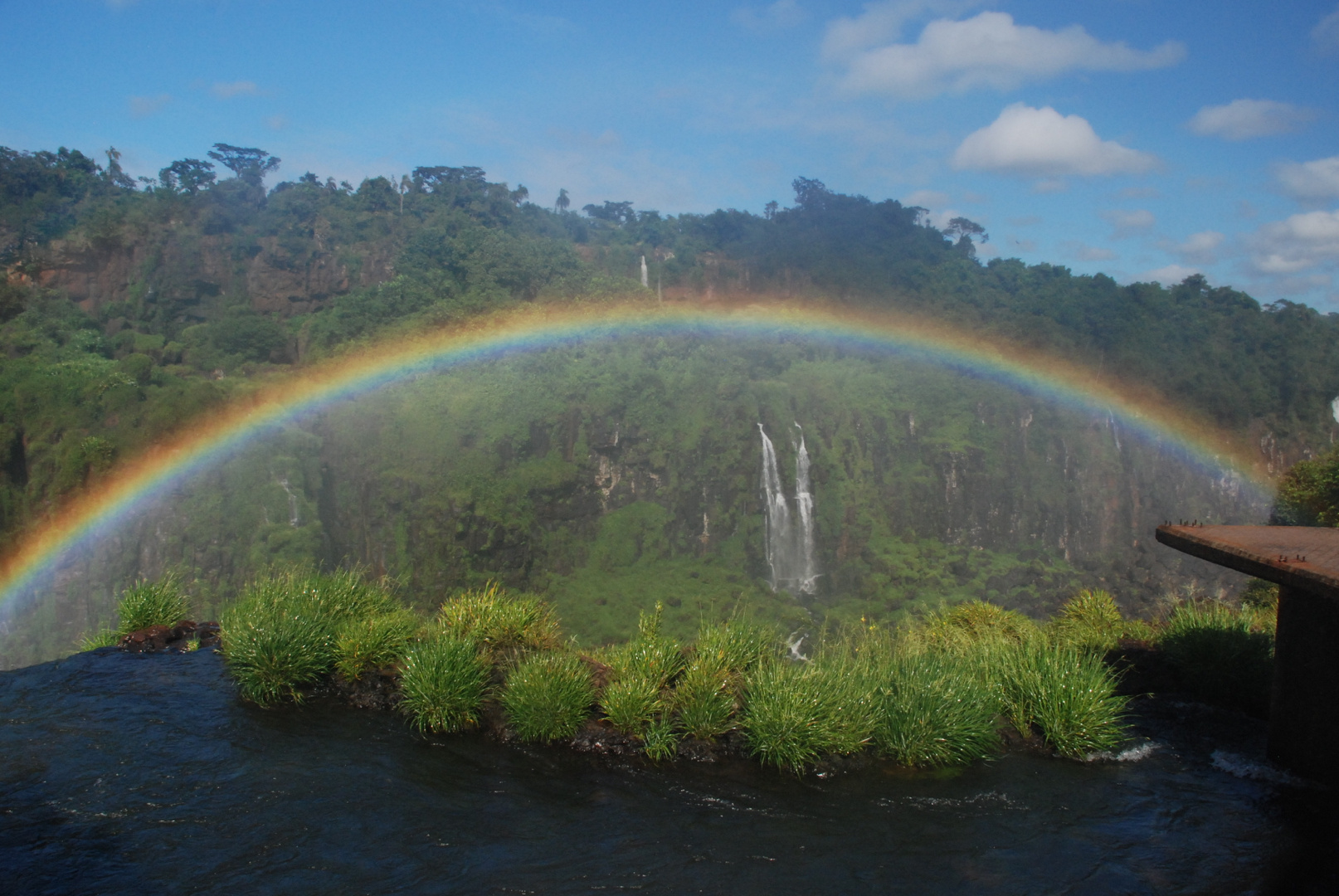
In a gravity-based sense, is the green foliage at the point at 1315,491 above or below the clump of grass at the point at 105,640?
above

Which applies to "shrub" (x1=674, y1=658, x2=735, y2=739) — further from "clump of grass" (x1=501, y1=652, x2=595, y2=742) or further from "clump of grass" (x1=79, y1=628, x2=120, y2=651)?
"clump of grass" (x1=79, y1=628, x2=120, y2=651)

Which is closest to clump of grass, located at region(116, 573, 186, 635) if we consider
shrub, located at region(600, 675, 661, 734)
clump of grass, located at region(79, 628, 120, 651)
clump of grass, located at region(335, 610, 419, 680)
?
clump of grass, located at region(79, 628, 120, 651)

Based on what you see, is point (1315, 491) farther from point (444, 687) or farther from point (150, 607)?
point (150, 607)

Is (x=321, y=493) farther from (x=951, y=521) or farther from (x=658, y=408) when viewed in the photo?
(x=951, y=521)

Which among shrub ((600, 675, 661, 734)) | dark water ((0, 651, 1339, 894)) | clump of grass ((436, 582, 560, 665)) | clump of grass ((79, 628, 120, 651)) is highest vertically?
clump of grass ((436, 582, 560, 665))

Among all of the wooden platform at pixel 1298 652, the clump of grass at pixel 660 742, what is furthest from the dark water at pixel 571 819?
the wooden platform at pixel 1298 652

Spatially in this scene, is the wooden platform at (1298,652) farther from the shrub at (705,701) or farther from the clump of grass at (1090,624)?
the shrub at (705,701)
